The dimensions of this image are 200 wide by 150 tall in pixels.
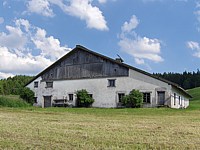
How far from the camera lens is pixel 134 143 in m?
8.50

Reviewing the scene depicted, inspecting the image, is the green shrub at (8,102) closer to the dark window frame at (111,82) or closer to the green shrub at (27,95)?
the green shrub at (27,95)

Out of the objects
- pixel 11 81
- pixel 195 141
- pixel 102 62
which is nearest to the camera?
pixel 195 141

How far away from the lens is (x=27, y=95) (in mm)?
42719

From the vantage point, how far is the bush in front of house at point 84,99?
37.7 metres

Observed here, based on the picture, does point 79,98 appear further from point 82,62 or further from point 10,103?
point 10,103

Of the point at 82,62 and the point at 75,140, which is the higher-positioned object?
the point at 82,62

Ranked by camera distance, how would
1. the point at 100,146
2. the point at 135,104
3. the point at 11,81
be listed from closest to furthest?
the point at 100,146
the point at 135,104
the point at 11,81

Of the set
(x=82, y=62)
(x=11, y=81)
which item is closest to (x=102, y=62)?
(x=82, y=62)

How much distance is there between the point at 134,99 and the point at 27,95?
16.1 m

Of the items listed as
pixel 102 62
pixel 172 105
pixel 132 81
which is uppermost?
pixel 102 62

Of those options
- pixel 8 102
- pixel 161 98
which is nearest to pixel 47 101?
pixel 8 102

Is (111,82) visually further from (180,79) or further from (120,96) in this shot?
(180,79)

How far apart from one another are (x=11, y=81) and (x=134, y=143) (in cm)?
10940

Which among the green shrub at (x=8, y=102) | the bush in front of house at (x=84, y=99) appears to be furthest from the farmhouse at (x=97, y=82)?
the green shrub at (x=8, y=102)
